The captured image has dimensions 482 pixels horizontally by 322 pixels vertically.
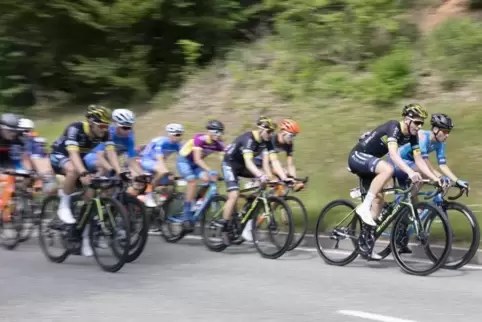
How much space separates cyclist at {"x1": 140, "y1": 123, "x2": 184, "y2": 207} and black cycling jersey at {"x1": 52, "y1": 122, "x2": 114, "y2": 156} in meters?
2.69

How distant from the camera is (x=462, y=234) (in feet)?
31.2

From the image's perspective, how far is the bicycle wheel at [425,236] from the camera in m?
8.45

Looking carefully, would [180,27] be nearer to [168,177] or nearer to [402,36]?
[402,36]

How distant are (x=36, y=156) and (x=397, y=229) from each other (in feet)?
20.9

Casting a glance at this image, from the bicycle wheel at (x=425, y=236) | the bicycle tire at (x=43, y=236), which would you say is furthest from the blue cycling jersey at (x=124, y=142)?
the bicycle wheel at (x=425, y=236)

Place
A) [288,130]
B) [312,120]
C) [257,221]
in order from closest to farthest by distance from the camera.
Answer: [257,221] < [288,130] < [312,120]

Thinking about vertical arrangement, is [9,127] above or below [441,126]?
above

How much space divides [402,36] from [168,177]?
8345 millimetres

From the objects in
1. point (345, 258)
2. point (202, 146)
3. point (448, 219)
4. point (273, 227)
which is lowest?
point (345, 258)

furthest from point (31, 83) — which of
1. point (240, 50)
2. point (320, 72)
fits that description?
point (320, 72)

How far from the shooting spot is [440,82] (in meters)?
16.6

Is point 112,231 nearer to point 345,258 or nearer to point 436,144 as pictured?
point 345,258

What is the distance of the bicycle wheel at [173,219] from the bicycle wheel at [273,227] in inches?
72.6

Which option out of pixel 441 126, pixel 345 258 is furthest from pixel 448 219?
pixel 345 258
